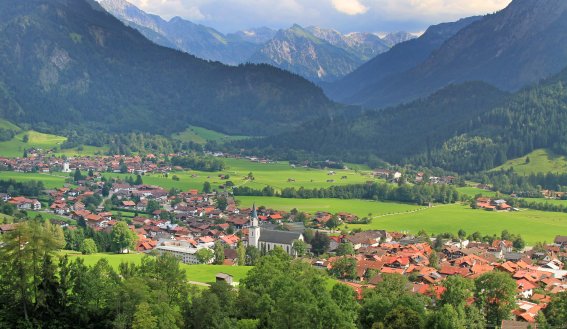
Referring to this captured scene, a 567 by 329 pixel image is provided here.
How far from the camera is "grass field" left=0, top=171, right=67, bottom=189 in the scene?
500 ft

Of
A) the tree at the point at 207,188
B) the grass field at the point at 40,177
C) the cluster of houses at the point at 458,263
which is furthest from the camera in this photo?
the grass field at the point at 40,177

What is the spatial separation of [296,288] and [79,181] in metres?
123

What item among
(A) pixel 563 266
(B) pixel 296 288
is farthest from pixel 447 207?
(B) pixel 296 288

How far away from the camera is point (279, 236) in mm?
98875

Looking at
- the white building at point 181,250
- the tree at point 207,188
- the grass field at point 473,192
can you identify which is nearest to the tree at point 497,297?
the white building at point 181,250

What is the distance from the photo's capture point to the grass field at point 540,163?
17162 centimetres

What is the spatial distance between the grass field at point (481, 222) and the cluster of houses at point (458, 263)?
9149mm

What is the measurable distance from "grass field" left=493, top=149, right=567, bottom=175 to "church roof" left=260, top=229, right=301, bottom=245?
303 feet

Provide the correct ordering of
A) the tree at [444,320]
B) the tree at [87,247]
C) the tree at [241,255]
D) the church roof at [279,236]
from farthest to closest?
1. the church roof at [279,236]
2. the tree at [241,255]
3. the tree at [87,247]
4. the tree at [444,320]

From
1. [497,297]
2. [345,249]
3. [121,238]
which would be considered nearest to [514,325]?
[497,297]

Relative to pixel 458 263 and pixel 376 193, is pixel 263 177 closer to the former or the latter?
pixel 376 193

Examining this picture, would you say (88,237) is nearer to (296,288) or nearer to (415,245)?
(415,245)

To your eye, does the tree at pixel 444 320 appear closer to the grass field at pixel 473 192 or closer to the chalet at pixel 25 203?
the chalet at pixel 25 203

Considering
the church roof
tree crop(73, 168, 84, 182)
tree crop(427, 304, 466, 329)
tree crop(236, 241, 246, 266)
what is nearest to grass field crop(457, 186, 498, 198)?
the church roof
